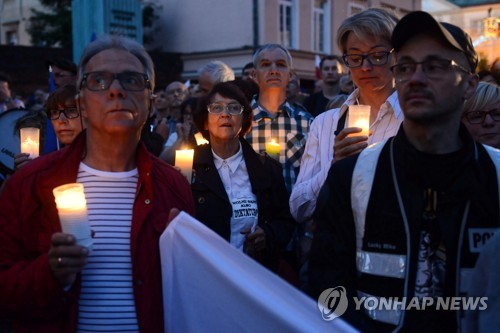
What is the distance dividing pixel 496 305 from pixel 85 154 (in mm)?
1778

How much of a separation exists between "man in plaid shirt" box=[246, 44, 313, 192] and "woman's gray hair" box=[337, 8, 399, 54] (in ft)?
6.30

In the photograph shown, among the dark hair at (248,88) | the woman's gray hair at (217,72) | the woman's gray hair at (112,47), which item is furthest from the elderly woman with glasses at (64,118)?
the woman's gray hair at (217,72)

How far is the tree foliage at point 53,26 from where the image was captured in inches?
1112

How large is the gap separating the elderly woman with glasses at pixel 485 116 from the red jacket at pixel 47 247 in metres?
2.07

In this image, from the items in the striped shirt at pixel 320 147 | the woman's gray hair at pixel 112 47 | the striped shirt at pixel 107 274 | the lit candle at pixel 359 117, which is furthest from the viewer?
the striped shirt at pixel 320 147

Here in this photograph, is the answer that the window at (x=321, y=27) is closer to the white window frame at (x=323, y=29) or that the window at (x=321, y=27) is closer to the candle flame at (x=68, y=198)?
the white window frame at (x=323, y=29)

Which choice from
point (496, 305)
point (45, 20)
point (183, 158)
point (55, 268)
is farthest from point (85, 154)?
point (45, 20)

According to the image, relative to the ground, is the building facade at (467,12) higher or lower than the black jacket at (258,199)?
higher

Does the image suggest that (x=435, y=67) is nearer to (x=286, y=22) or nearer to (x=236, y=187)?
(x=236, y=187)

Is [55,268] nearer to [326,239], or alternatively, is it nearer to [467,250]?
[326,239]

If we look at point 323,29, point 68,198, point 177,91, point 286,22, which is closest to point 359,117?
point 68,198

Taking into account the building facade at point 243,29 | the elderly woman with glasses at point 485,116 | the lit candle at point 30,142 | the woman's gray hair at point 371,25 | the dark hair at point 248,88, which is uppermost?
the building facade at point 243,29

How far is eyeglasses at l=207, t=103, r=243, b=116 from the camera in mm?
4773

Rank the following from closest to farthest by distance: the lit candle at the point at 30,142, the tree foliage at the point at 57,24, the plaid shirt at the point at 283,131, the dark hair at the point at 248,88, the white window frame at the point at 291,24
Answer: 1. the lit candle at the point at 30,142
2. the plaid shirt at the point at 283,131
3. the dark hair at the point at 248,88
4. the white window frame at the point at 291,24
5. the tree foliage at the point at 57,24
